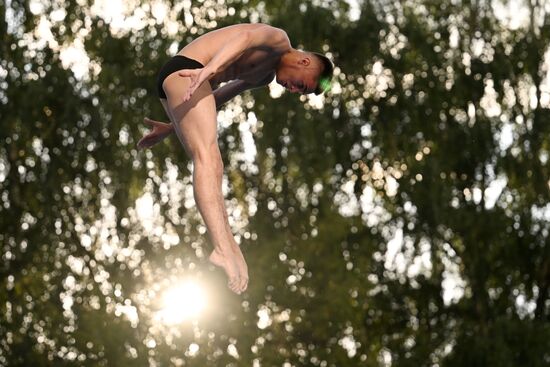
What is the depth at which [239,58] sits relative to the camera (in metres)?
6.76

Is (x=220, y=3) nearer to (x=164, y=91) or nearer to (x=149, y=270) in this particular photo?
(x=149, y=270)

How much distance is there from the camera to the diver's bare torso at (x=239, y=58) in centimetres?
660

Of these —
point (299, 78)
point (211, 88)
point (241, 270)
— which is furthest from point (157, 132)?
point (241, 270)

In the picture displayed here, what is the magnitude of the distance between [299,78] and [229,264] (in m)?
1.01

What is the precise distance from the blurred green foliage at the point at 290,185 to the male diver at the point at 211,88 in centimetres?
1299

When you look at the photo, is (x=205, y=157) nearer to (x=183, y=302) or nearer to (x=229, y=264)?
(x=229, y=264)

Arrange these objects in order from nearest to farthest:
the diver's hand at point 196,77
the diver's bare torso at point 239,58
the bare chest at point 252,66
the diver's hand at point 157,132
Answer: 1. the diver's hand at point 196,77
2. the diver's bare torso at point 239,58
3. the bare chest at point 252,66
4. the diver's hand at point 157,132

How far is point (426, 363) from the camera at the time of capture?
804 inches

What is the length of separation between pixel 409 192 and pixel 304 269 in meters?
2.26

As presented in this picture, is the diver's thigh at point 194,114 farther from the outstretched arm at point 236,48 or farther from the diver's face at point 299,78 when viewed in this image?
the diver's face at point 299,78

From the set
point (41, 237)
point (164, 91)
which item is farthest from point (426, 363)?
point (164, 91)

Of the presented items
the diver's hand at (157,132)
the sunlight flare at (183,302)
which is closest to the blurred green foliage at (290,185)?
the sunlight flare at (183,302)

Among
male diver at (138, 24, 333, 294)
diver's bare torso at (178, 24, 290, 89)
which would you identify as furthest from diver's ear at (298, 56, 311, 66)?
diver's bare torso at (178, 24, 290, 89)

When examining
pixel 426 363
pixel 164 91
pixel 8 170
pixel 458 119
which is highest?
pixel 164 91
